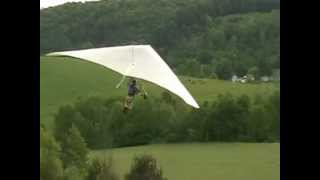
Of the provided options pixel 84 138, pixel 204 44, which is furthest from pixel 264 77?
pixel 84 138

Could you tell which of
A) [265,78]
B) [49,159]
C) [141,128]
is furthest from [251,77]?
[49,159]

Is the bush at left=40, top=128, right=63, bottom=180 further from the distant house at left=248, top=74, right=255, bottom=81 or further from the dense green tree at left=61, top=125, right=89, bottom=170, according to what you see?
the distant house at left=248, top=74, right=255, bottom=81

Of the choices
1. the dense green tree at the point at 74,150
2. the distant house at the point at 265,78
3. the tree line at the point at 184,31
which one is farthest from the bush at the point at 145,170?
the distant house at the point at 265,78

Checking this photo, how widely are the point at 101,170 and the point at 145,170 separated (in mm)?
124

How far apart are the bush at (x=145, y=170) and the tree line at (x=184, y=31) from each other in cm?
26

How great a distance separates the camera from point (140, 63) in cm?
126

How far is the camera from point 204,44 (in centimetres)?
128

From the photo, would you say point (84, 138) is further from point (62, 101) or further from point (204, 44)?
point (204, 44)

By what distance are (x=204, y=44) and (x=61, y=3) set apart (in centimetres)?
42

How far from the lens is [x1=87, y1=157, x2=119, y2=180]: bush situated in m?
1.25

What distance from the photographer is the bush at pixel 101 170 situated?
4.11 feet

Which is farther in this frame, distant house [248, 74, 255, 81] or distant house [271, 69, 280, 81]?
distant house [248, 74, 255, 81]

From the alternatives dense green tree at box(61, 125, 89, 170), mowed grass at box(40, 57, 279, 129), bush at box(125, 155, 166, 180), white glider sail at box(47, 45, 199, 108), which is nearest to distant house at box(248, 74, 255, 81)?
mowed grass at box(40, 57, 279, 129)

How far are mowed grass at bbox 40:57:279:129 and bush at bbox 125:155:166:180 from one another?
7.1 inches
